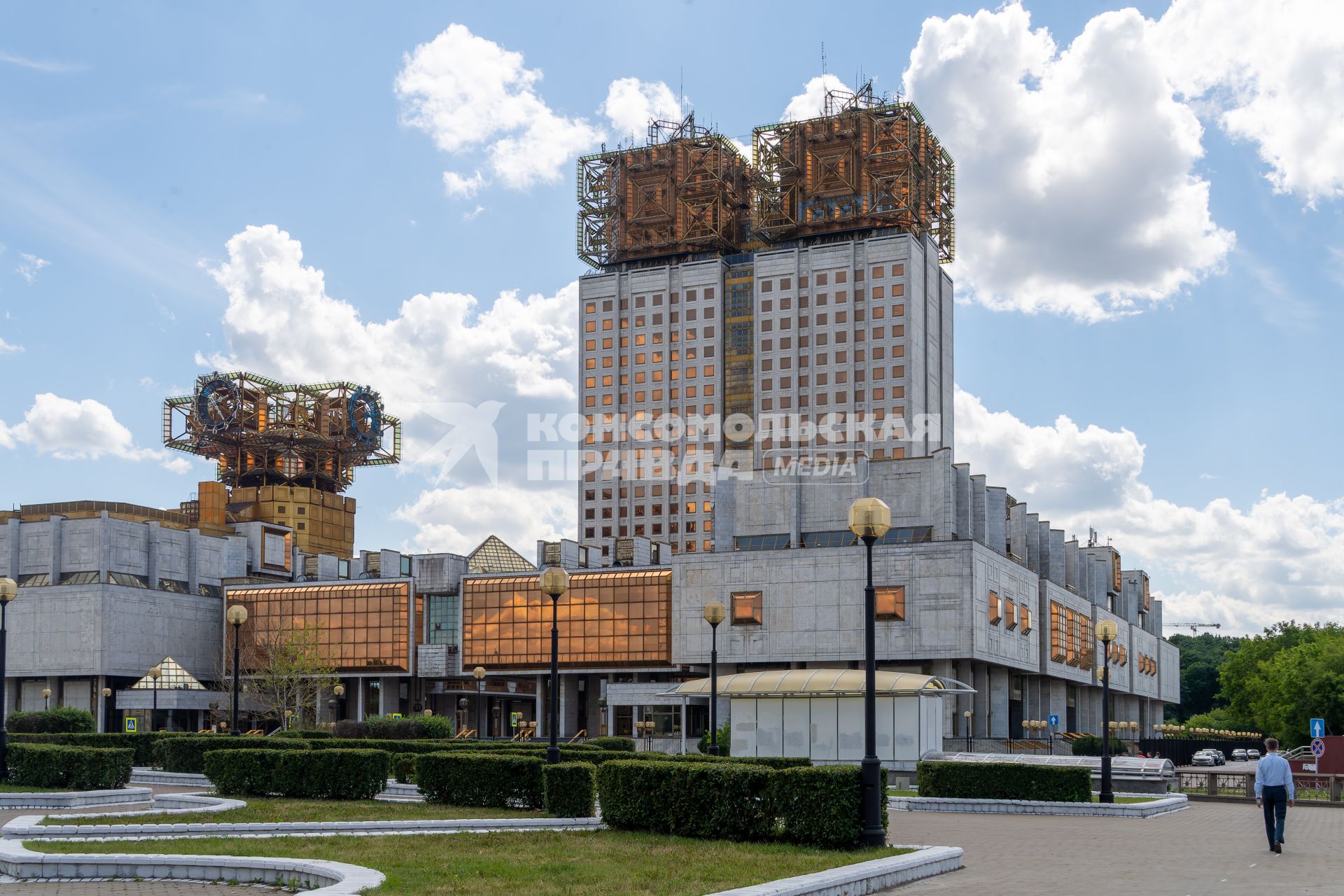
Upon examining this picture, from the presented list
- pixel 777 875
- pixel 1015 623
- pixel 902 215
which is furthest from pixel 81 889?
pixel 902 215

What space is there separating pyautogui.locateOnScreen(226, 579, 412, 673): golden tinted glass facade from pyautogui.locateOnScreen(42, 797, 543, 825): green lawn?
75937 millimetres

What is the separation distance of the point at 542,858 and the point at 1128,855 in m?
9.97

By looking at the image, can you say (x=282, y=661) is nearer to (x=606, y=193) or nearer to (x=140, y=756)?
(x=140, y=756)

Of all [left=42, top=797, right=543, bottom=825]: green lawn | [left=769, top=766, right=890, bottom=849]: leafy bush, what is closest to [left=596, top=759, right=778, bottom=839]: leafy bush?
[left=769, top=766, right=890, bottom=849]: leafy bush

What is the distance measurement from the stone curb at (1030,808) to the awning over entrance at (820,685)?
11909 millimetres

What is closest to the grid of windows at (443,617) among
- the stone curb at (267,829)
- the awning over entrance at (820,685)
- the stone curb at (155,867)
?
the awning over entrance at (820,685)

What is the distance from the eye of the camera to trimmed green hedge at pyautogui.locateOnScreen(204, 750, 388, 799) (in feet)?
90.8

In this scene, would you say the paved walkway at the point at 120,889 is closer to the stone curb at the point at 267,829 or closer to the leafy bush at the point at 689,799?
the stone curb at the point at 267,829

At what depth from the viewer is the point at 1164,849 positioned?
23031 mm

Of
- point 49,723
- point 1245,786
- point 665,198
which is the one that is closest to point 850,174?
point 665,198

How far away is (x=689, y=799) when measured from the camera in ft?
68.2

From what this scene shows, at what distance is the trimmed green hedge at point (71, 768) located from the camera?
2911 cm

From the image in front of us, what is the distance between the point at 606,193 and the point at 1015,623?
99.8m

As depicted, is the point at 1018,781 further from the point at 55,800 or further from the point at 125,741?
the point at 125,741
